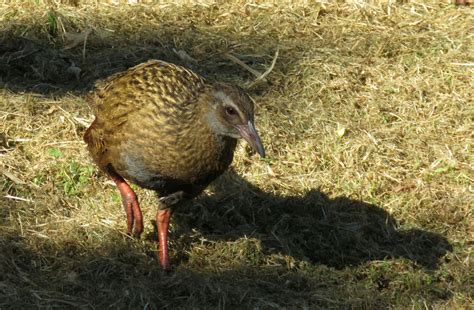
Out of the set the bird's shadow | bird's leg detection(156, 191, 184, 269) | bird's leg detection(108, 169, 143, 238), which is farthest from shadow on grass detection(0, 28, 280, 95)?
bird's leg detection(156, 191, 184, 269)

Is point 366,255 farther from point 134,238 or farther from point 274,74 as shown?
point 274,74

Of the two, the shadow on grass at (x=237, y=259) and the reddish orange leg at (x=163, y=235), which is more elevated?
the reddish orange leg at (x=163, y=235)

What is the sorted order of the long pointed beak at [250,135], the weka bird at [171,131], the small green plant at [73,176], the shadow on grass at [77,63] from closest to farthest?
the long pointed beak at [250,135], the weka bird at [171,131], the small green plant at [73,176], the shadow on grass at [77,63]

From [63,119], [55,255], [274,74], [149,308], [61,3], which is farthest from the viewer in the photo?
[61,3]

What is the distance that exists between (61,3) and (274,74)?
2479mm

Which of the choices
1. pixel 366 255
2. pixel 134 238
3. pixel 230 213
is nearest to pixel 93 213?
pixel 134 238

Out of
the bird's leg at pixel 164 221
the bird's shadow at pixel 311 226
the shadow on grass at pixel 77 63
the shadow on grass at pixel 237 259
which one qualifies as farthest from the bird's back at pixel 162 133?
the shadow on grass at pixel 77 63

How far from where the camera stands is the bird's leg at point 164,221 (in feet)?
21.6

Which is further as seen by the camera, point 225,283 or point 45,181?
point 45,181

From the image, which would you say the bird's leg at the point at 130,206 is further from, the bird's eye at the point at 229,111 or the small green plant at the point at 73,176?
the bird's eye at the point at 229,111

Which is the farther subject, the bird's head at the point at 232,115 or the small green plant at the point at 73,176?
the small green plant at the point at 73,176

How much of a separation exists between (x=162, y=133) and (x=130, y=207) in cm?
91

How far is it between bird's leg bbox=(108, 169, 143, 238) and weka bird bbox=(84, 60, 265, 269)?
0.28 meters

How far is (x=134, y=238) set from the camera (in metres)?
6.94
